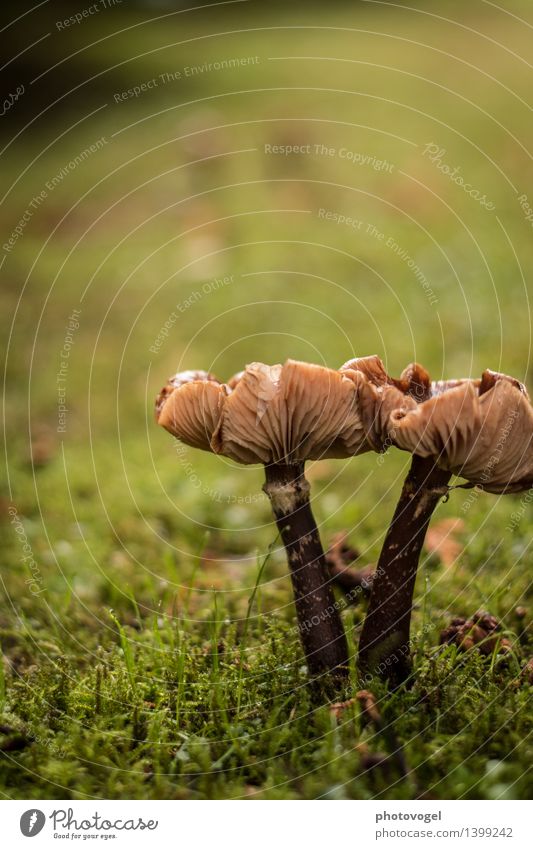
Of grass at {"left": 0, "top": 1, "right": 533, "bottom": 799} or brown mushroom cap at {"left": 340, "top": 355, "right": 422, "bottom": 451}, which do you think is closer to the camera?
brown mushroom cap at {"left": 340, "top": 355, "right": 422, "bottom": 451}

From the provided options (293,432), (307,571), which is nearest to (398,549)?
(307,571)

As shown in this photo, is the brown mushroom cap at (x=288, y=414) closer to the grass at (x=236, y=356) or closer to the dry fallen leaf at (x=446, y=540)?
the grass at (x=236, y=356)

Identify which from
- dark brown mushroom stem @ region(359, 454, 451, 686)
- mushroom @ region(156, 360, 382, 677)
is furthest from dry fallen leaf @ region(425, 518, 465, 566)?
mushroom @ region(156, 360, 382, 677)

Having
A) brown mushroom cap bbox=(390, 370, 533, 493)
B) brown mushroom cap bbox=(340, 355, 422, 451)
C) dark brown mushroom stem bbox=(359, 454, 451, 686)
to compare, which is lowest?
dark brown mushroom stem bbox=(359, 454, 451, 686)

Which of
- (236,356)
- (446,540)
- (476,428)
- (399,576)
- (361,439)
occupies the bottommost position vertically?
(399,576)

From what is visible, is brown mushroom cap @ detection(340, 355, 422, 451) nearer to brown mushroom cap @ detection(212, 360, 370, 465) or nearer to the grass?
brown mushroom cap @ detection(212, 360, 370, 465)

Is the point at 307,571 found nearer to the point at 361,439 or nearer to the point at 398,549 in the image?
the point at 398,549

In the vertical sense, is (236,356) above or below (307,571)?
above

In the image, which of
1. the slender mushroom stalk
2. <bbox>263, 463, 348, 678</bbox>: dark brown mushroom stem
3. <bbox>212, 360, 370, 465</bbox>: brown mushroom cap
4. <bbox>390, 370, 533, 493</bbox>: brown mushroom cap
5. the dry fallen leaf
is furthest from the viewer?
the dry fallen leaf
